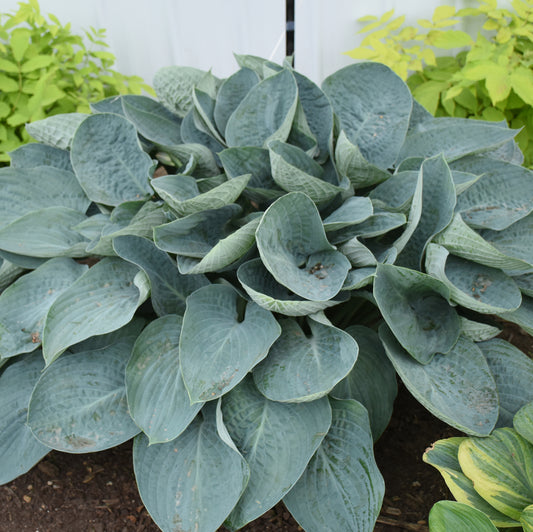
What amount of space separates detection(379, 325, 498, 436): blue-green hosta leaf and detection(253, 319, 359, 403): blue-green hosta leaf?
0.35 ft

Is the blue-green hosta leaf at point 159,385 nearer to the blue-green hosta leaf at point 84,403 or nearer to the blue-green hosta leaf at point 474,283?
the blue-green hosta leaf at point 84,403

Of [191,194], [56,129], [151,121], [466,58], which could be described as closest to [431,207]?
[191,194]

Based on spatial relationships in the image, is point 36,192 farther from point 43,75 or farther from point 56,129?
point 43,75

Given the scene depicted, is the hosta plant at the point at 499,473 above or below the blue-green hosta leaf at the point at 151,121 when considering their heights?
below

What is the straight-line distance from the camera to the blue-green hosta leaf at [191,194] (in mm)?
1269

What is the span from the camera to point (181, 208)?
1.31 m

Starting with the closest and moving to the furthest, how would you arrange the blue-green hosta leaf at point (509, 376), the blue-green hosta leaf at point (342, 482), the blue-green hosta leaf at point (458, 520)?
the blue-green hosta leaf at point (458, 520) < the blue-green hosta leaf at point (342, 482) < the blue-green hosta leaf at point (509, 376)

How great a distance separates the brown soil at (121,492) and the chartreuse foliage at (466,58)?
1.34 m

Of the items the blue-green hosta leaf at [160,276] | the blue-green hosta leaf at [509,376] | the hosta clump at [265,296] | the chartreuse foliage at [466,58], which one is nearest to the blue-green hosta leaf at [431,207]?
the hosta clump at [265,296]

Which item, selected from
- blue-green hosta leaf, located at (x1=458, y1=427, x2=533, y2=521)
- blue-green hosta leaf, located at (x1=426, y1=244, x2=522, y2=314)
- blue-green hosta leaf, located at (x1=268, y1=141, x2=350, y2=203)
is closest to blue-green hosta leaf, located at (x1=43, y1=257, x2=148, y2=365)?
blue-green hosta leaf, located at (x1=268, y1=141, x2=350, y2=203)

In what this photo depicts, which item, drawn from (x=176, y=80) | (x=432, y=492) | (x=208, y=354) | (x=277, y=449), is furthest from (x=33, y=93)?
(x=432, y=492)

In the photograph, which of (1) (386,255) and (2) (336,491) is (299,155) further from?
(2) (336,491)

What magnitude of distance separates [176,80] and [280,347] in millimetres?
887

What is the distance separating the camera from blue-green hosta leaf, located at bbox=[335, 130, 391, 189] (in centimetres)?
136
